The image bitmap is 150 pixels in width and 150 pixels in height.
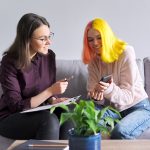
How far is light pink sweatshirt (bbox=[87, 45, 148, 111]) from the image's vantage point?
6.52ft

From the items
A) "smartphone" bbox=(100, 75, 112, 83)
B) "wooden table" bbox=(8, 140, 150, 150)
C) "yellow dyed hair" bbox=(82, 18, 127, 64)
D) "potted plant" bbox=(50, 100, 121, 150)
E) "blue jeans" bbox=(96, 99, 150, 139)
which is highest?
"yellow dyed hair" bbox=(82, 18, 127, 64)

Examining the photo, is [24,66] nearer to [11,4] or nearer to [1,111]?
[1,111]

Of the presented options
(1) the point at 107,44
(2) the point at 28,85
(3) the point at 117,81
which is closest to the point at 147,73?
(3) the point at 117,81

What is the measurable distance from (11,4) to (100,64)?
2.94 ft

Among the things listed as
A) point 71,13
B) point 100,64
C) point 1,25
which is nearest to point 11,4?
point 1,25

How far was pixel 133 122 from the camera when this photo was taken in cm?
192

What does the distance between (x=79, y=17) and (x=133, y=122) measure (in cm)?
100

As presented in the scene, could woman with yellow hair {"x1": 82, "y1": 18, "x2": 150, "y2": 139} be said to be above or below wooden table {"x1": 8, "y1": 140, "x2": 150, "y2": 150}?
above

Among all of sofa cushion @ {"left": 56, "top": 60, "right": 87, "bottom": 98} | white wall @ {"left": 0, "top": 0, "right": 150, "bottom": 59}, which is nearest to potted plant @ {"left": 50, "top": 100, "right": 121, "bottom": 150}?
sofa cushion @ {"left": 56, "top": 60, "right": 87, "bottom": 98}

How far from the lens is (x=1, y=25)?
2.57 m

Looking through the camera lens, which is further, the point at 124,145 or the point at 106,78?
the point at 106,78

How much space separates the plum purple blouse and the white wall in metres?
0.45

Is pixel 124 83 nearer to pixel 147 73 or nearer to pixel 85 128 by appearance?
pixel 147 73

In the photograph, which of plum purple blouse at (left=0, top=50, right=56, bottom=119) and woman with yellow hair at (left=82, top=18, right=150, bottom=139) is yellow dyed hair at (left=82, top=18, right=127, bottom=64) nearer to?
woman with yellow hair at (left=82, top=18, right=150, bottom=139)
